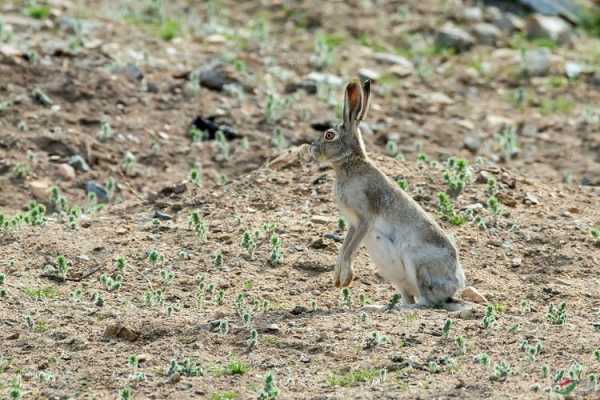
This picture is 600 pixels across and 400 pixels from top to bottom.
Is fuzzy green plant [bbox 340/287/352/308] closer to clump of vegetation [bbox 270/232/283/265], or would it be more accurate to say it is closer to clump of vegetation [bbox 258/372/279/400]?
Result: clump of vegetation [bbox 270/232/283/265]

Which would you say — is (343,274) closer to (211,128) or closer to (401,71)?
(211,128)

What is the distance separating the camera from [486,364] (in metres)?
8.11

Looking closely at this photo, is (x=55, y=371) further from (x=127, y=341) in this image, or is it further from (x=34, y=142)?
(x=34, y=142)

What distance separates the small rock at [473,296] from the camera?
9.77 metres

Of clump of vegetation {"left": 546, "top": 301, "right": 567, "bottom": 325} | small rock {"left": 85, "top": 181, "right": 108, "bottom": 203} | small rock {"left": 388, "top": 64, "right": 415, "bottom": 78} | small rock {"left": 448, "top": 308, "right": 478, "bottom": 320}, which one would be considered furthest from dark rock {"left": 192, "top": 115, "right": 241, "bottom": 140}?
clump of vegetation {"left": 546, "top": 301, "right": 567, "bottom": 325}

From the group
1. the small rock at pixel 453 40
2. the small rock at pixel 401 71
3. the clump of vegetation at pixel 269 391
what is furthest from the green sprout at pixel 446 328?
the small rock at pixel 453 40

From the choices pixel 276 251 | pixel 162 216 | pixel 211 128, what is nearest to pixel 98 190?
pixel 162 216

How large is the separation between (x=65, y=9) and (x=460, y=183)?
778 centimetres

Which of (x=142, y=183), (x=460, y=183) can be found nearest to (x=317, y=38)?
(x=142, y=183)

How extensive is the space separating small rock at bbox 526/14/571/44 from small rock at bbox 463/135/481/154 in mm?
4049

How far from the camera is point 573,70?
17828mm

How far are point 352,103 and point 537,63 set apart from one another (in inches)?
342

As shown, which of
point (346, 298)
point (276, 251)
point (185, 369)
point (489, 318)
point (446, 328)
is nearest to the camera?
point (185, 369)

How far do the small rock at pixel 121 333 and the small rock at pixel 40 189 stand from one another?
4260mm
